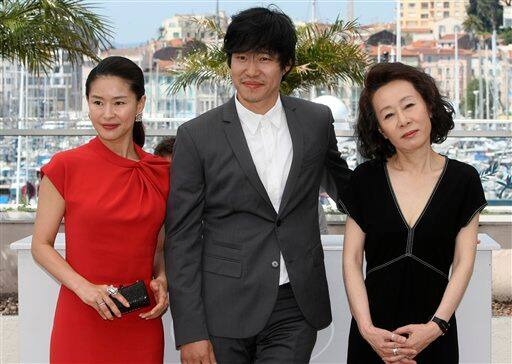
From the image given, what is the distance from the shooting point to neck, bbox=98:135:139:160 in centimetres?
338

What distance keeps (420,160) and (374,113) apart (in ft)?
0.77

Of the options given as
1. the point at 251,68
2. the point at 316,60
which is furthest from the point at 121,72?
the point at 316,60

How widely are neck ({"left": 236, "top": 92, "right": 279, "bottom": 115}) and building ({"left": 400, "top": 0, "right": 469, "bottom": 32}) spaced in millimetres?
106701

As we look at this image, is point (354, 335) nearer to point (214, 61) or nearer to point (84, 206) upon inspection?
point (84, 206)

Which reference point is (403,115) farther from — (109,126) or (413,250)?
(109,126)

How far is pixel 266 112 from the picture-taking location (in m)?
3.46

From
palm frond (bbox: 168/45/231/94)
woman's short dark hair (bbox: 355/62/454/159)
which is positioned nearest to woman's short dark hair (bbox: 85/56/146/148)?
woman's short dark hair (bbox: 355/62/454/159)

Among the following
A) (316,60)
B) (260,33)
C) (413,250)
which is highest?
(316,60)

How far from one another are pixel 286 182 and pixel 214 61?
9330 millimetres

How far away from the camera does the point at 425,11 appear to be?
127 meters

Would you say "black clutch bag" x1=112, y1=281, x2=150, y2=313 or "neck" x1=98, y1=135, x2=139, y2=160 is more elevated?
"neck" x1=98, y1=135, x2=139, y2=160

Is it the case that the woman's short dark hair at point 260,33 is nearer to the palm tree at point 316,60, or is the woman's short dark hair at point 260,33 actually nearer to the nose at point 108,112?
the nose at point 108,112

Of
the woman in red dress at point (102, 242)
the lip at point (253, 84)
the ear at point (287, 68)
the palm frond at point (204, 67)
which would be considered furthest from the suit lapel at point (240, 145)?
the palm frond at point (204, 67)

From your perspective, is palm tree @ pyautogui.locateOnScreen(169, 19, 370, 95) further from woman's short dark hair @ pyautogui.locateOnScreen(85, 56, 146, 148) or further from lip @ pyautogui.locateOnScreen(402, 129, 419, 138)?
lip @ pyautogui.locateOnScreen(402, 129, 419, 138)
